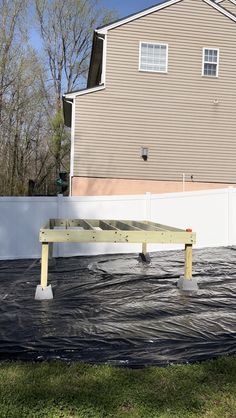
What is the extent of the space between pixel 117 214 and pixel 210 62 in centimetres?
961

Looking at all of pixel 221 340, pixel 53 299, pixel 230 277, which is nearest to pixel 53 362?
pixel 221 340

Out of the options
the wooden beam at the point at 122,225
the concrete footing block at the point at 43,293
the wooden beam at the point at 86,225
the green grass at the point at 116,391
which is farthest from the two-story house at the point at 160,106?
the green grass at the point at 116,391

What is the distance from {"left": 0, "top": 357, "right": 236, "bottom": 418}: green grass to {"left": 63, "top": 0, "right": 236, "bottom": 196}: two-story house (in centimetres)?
1344

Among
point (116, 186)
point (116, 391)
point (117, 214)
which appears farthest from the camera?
point (116, 186)

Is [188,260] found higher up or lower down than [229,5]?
lower down

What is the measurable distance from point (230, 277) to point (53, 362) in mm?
4886

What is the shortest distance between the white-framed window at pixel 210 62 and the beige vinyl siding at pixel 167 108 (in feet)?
0.58

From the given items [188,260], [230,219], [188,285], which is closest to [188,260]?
[188,260]

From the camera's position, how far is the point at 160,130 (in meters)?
17.3

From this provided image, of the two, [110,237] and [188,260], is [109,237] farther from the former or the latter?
[188,260]

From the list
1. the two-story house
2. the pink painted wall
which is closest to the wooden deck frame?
the pink painted wall

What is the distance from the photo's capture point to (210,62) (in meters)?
17.7

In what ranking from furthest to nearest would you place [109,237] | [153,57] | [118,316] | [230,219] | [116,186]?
[153,57]
[116,186]
[230,219]
[109,237]
[118,316]

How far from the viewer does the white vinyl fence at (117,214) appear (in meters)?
10.2
